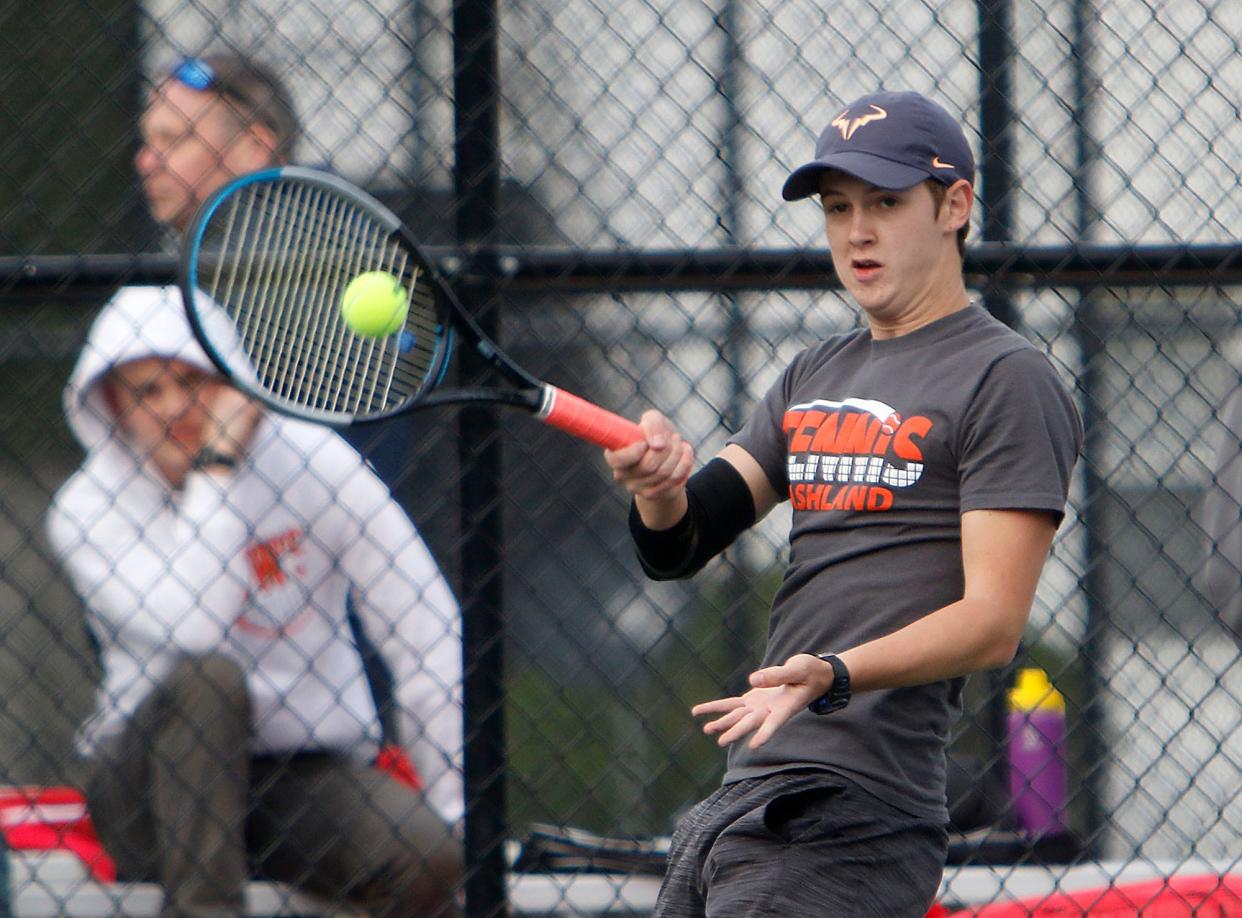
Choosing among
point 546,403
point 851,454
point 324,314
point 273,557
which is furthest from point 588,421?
point 273,557

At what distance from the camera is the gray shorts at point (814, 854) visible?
1.56 m

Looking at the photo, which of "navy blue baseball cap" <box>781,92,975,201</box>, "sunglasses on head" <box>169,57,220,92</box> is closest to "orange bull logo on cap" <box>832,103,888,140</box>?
"navy blue baseball cap" <box>781,92,975,201</box>

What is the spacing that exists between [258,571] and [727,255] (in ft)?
2.93

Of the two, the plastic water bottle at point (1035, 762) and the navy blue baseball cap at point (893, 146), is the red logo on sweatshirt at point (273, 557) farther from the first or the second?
the plastic water bottle at point (1035, 762)

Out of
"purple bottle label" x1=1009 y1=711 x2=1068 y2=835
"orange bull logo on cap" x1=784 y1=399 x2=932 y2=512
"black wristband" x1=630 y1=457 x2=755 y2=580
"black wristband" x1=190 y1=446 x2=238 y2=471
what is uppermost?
"orange bull logo on cap" x1=784 y1=399 x2=932 y2=512

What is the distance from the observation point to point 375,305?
6.42ft

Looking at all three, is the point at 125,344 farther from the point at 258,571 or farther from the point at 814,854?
the point at 814,854

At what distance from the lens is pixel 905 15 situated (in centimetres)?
248

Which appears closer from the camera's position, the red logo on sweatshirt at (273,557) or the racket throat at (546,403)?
the racket throat at (546,403)

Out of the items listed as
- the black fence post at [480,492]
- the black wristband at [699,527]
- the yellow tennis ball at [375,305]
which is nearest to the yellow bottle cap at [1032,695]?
the black fence post at [480,492]

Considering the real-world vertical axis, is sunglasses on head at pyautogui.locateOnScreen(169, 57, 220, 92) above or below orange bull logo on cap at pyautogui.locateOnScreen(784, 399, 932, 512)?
above

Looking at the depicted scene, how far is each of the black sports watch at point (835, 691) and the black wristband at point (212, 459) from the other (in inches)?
51.5

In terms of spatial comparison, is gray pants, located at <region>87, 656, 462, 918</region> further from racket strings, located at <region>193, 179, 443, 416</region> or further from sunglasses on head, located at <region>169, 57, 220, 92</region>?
sunglasses on head, located at <region>169, 57, 220, 92</region>

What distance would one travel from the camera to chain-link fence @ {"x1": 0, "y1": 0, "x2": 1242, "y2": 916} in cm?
240
